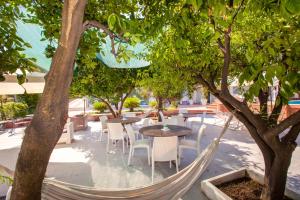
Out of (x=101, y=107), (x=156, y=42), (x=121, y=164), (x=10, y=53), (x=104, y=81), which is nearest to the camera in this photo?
(x=10, y=53)

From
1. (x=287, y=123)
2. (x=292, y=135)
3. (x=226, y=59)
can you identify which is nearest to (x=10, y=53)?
(x=226, y=59)

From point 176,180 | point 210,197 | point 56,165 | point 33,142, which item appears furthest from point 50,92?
point 56,165

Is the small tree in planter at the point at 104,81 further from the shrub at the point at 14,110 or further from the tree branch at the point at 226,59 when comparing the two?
the shrub at the point at 14,110

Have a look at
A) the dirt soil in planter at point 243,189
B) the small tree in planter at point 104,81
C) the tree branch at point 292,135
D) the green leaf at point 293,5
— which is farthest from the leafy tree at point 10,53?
the small tree in planter at point 104,81

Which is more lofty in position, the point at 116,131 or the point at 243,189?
the point at 116,131

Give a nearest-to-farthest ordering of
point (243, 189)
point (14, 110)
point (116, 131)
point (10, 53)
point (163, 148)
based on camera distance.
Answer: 1. point (10, 53)
2. point (243, 189)
3. point (163, 148)
4. point (116, 131)
5. point (14, 110)

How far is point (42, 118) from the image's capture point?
1.53 metres

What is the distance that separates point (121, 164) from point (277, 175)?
3.59m

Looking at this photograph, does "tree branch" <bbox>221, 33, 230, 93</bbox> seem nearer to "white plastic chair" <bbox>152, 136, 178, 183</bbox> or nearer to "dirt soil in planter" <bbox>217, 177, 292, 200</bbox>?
"dirt soil in planter" <bbox>217, 177, 292, 200</bbox>

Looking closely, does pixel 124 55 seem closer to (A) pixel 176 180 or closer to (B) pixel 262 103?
(A) pixel 176 180

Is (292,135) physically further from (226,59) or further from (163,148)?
(163,148)

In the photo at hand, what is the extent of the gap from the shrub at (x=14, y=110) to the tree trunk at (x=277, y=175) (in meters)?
12.7

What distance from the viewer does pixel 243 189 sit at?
3.52 meters

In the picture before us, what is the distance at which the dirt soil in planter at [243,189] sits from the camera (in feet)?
10.8
